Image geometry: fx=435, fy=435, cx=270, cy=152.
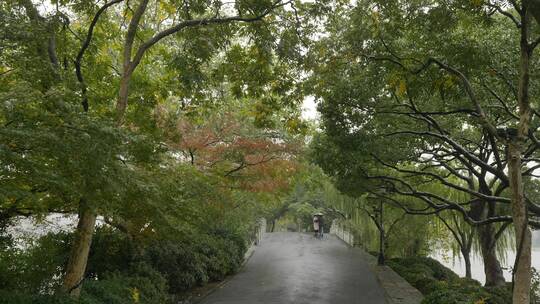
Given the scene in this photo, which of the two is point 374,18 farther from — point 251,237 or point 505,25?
point 251,237

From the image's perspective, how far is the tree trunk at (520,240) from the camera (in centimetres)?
621

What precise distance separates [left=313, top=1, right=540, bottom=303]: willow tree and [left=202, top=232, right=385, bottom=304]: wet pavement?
3.85 metres

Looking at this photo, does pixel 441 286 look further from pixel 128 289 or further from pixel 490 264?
pixel 128 289

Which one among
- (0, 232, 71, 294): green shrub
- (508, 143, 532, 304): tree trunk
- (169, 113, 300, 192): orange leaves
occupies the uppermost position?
(169, 113, 300, 192): orange leaves

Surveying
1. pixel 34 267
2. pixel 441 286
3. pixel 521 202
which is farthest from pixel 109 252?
pixel 441 286

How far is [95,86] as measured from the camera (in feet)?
32.9

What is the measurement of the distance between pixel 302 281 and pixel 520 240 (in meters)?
10.0

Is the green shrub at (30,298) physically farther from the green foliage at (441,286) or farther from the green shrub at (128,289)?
the green foliage at (441,286)

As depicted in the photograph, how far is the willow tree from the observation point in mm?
6816

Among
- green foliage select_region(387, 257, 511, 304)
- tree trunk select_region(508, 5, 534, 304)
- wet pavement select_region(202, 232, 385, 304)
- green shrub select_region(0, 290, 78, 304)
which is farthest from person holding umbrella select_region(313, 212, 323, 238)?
green shrub select_region(0, 290, 78, 304)

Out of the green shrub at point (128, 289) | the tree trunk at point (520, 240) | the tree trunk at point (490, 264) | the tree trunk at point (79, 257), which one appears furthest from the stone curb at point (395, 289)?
the tree trunk at point (79, 257)

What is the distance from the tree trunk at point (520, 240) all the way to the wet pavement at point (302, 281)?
654 centimetres

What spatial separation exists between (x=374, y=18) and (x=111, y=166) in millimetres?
6328

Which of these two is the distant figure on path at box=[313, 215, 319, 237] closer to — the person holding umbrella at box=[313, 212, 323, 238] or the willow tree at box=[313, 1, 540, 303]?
the person holding umbrella at box=[313, 212, 323, 238]
